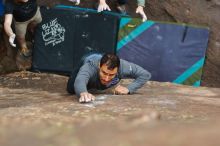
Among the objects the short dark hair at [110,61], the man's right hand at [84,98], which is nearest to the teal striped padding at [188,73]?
the short dark hair at [110,61]

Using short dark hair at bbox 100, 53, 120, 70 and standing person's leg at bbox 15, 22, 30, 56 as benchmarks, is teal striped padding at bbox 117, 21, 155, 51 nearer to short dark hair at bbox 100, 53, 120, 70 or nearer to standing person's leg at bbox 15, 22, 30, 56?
standing person's leg at bbox 15, 22, 30, 56

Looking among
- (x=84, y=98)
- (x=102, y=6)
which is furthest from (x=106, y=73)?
(x=102, y=6)

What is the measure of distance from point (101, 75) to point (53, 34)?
9.08 feet

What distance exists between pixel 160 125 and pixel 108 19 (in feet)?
14.8

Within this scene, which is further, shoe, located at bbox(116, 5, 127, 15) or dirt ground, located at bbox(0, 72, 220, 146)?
shoe, located at bbox(116, 5, 127, 15)

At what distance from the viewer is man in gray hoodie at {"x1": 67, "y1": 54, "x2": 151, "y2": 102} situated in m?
4.66

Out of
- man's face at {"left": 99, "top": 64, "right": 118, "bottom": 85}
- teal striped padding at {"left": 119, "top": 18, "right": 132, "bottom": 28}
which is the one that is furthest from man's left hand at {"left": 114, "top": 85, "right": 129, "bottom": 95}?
Result: teal striped padding at {"left": 119, "top": 18, "right": 132, "bottom": 28}

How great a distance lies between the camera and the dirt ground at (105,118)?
8.61 feet

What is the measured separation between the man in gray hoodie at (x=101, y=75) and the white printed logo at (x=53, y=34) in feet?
6.89

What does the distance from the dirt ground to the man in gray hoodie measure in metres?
0.12

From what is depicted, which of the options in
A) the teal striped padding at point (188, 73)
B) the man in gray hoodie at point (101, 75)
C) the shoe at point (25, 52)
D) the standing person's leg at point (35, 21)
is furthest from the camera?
the teal striped padding at point (188, 73)

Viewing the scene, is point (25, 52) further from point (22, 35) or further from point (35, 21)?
point (35, 21)

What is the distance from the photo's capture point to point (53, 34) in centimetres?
736

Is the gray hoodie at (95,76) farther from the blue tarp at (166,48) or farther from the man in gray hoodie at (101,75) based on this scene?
the blue tarp at (166,48)
